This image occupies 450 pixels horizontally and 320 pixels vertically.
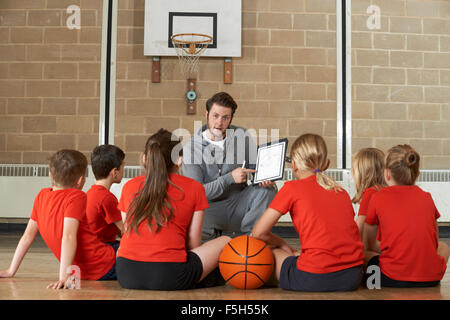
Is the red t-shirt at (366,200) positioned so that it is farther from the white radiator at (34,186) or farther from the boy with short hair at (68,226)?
the white radiator at (34,186)

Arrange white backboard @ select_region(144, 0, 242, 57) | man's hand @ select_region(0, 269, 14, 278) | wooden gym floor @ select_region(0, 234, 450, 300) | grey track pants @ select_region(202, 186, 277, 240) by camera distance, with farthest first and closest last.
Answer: white backboard @ select_region(144, 0, 242, 57) < grey track pants @ select_region(202, 186, 277, 240) < man's hand @ select_region(0, 269, 14, 278) < wooden gym floor @ select_region(0, 234, 450, 300)

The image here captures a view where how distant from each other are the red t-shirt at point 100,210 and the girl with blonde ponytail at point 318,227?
818 millimetres

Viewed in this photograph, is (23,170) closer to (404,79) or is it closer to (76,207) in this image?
(76,207)

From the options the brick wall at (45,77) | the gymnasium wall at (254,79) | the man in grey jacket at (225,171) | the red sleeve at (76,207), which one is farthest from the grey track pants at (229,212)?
the brick wall at (45,77)

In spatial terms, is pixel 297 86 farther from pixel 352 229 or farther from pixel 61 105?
pixel 352 229

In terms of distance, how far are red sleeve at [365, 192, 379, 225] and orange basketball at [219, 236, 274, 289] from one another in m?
0.54

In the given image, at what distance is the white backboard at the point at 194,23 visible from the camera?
230 inches

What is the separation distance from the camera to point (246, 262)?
228 cm

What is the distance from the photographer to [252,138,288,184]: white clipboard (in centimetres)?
306

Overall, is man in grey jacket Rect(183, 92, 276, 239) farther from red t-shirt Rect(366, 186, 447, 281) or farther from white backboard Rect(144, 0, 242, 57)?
white backboard Rect(144, 0, 242, 57)

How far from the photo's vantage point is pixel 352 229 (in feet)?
7.21

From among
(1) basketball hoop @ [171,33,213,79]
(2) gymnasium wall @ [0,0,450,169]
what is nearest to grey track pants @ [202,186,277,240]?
(2) gymnasium wall @ [0,0,450,169]

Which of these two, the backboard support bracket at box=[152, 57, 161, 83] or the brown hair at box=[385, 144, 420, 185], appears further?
the backboard support bracket at box=[152, 57, 161, 83]

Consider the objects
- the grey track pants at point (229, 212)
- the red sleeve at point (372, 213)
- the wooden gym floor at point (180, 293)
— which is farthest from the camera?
the grey track pants at point (229, 212)
